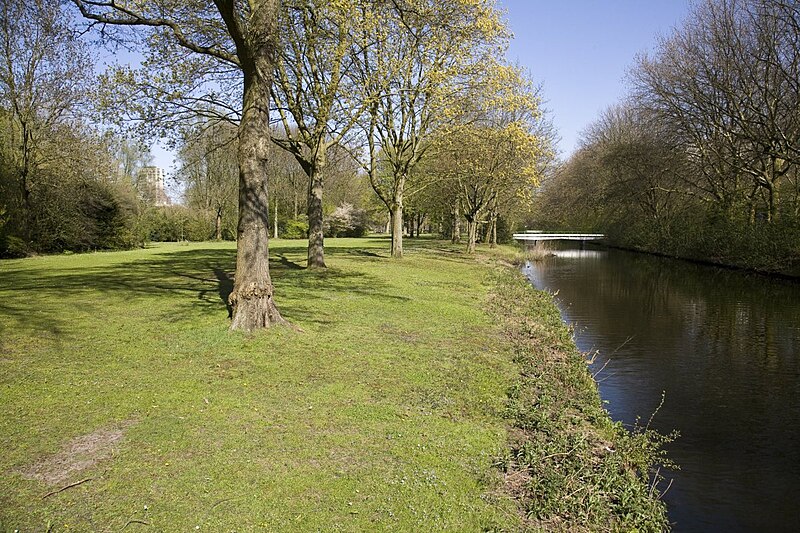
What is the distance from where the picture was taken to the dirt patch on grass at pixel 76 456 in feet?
15.0

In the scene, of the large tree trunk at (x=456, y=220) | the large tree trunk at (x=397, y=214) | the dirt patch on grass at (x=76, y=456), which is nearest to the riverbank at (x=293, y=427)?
the dirt patch on grass at (x=76, y=456)

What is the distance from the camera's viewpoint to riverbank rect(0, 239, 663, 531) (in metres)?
4.40

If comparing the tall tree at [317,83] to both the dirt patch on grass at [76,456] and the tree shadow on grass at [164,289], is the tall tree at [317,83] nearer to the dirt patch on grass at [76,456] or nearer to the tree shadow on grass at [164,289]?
the tree shadow on grass at [164,289]

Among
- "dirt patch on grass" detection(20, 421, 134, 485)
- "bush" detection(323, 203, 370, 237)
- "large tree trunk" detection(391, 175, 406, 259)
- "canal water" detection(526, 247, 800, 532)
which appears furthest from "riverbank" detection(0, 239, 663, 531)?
"bush" detection(323, 203, 370, 237)

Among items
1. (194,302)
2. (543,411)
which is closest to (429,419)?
(543,411)

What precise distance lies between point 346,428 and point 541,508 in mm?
2217

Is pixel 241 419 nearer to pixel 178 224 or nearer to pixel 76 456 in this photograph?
pixel 76 456

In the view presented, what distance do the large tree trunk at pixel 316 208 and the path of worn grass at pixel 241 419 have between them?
7.38 metres

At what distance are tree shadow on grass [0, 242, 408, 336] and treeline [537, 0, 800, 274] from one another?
21837mm

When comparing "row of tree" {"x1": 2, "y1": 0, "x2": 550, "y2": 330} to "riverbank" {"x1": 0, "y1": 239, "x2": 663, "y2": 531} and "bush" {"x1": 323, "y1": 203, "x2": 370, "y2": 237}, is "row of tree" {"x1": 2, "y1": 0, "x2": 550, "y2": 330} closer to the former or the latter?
"riverbank" {"x1": 0, "y1": 239, "x2": 663, "y2": 531}

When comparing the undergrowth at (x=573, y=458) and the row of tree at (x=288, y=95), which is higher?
the row of tree at (x=288, y=95)

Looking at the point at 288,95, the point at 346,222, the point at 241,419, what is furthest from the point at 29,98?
the point at 346,222

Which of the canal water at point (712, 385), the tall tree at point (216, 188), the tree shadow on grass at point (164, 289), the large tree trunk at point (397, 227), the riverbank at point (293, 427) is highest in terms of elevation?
the tall tree at point (216, 188)

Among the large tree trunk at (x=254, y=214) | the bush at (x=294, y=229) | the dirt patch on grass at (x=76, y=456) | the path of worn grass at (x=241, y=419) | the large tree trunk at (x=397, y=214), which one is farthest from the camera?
the bush at (x=294, y=229)
